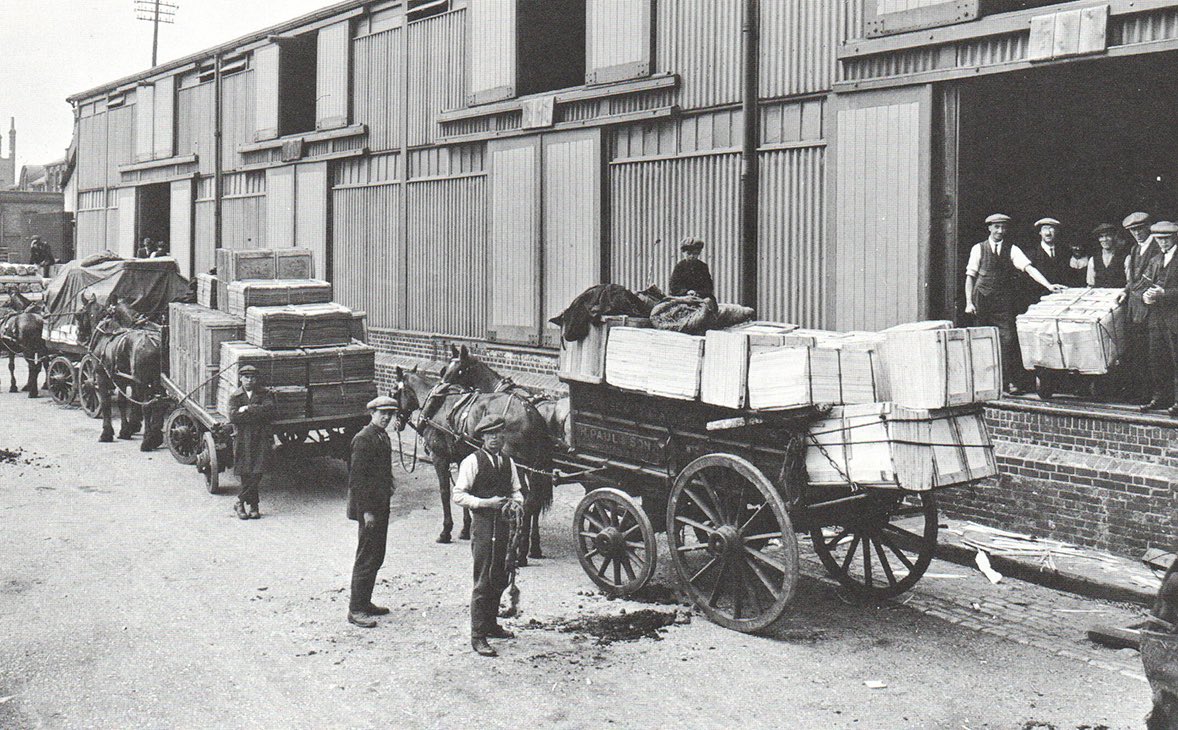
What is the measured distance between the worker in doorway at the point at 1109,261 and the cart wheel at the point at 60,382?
56.6 ft

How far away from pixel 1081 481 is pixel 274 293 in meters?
9.45

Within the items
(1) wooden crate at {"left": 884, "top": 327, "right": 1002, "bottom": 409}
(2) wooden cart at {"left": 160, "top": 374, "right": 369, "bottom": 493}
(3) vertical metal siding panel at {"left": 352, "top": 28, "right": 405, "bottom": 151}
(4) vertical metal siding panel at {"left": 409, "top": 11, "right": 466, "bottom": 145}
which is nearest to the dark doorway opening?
(3) vertical metal siding panel at {"left": 352, "top": 28, "right": 405, "bottom": 151}

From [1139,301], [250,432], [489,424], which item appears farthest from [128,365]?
[1139,301]

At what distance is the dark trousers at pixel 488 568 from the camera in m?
7.24

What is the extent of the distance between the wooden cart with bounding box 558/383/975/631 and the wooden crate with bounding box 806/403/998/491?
0.14m

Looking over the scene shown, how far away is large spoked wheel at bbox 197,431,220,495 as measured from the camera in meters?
12.5

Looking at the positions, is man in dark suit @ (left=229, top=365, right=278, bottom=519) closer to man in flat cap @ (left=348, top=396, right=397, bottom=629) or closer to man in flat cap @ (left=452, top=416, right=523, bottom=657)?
man in flat cap @ (left=348, top=396, right=397, bottom=629)

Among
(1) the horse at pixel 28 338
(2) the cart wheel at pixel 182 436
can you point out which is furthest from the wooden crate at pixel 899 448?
(1) the horse at pixel 28 338

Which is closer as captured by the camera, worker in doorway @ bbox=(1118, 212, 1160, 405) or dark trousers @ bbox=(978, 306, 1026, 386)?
worker in doorway @ bbox=(1118, 212, 1160, 405)

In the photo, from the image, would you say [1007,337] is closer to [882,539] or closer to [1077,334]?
[1077,334]

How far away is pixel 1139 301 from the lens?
9602mm

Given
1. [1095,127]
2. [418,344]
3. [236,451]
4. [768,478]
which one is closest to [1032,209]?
[1095,127]

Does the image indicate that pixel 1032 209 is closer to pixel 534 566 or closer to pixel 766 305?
pixel 766 305

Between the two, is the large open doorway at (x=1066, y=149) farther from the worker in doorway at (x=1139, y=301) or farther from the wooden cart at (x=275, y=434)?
the wooden cart at (x=275, y=434)
